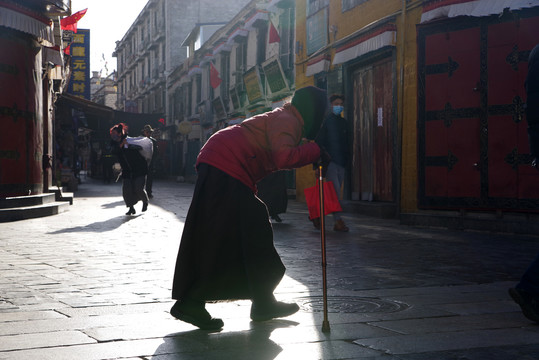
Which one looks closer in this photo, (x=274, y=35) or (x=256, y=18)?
(x=274, y=35)

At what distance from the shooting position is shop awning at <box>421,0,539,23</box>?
949 cm

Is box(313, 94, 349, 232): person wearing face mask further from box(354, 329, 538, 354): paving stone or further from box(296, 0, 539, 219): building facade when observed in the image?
box(354, 329, 538, 354): paving stone

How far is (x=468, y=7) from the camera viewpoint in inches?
402

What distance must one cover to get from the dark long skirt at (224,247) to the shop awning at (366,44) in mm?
9029

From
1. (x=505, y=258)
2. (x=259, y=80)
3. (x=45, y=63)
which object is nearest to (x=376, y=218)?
(x=505, y=258)

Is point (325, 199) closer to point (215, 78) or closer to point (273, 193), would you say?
point (273, 193)

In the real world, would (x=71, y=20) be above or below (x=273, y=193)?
above

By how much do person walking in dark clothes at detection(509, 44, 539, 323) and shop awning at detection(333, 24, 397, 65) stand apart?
860 cm

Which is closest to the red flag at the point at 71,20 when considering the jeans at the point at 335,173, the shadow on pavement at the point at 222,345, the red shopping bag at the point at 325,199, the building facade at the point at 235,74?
the building facade at the point at 235,74

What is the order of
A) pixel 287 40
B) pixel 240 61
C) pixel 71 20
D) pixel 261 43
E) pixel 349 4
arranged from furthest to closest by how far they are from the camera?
1. pixel 240 61
2. pixel 261 43
3. pixel 71 20
4. pixel 287 40
5. pixel 349 4

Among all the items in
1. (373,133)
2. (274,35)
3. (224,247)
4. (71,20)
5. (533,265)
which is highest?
(71,20)

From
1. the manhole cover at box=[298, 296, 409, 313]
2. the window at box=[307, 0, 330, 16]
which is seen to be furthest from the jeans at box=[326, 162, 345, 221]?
the window at box=[307, 0, 330, 16]

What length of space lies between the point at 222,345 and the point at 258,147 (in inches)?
46.7

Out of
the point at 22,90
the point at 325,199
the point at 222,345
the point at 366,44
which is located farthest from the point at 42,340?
the point at 22,90
